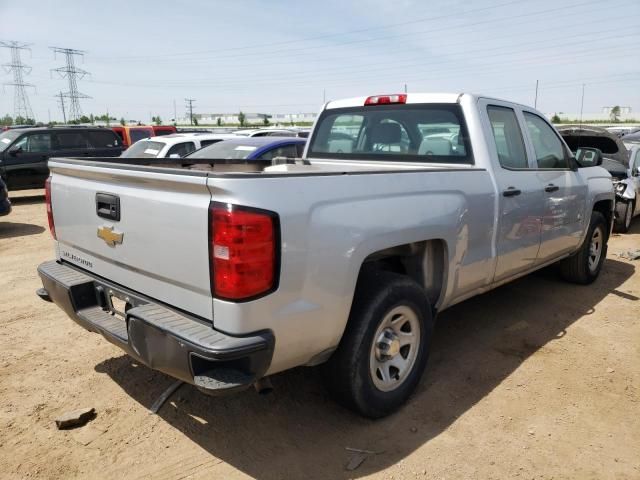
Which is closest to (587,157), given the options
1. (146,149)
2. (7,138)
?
(146,149)

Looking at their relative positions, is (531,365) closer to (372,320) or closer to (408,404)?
(408,404)

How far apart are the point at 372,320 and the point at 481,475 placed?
3.15 ft

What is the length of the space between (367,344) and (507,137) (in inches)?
90.9

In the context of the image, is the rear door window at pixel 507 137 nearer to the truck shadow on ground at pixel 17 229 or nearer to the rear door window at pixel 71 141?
the truck shadow on ground at pixel 17 229

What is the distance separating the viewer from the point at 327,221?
2.49 meters

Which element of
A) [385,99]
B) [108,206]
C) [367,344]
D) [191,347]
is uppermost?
[385,99]

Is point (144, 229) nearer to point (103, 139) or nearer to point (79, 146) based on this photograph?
point (79, 146)

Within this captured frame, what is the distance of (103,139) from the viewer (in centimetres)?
1477

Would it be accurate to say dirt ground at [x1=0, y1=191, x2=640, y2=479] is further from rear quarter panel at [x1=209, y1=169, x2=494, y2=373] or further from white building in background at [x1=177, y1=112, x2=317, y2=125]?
white building in background at [x1=177, y1=112, x2=317, y2=125]

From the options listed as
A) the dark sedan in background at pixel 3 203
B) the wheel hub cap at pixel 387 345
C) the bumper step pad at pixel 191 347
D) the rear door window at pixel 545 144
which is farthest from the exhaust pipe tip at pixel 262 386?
the dark sedan in background at pixel 3 203

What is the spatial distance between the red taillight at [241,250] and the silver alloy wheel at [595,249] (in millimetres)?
4724

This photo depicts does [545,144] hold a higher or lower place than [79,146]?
higher

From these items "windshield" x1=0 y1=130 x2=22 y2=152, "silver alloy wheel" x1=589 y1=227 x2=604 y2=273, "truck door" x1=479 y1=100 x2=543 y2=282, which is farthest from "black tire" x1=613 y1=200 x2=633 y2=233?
"windshield" x1=0 y1=130 x2=22 y2=152

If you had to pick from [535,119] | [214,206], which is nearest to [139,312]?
[214,206]
